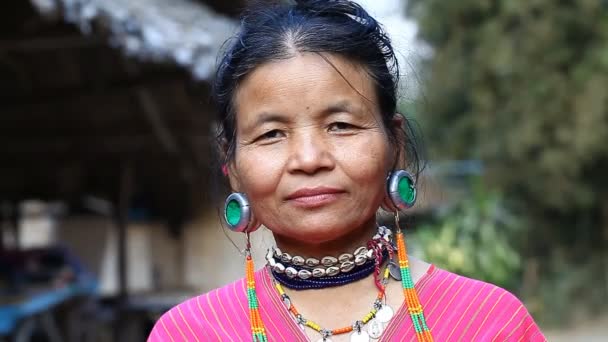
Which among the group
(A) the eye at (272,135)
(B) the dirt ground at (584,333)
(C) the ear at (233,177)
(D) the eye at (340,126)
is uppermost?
(D) the eye at (340,126)

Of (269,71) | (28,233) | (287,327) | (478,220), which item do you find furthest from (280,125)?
(28,233)

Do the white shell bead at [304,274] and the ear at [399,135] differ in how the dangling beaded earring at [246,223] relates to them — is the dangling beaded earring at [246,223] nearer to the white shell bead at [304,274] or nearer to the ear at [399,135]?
the white shell bead at [304,274]

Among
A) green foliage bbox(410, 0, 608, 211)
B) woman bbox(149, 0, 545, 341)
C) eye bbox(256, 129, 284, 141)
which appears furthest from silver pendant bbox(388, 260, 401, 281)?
green foliage bbox(410, 0, 608, 211)

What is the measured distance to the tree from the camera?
14.2m

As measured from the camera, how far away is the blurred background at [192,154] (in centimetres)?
560

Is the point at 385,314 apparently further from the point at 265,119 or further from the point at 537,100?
the point at 537,100

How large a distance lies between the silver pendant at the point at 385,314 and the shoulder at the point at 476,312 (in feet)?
0.20

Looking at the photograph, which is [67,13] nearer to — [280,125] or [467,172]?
[280,125]

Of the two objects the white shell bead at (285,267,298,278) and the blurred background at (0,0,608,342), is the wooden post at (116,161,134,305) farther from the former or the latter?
the white shell bead at (285,267,298,278)

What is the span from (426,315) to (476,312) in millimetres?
85

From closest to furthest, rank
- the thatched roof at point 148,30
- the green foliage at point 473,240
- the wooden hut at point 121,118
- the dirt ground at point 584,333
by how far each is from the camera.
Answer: the thatched roof at point 148,30, the wooden hut at point 121,118, the green foliage at point 473,240, the dirt ground at point 584,333

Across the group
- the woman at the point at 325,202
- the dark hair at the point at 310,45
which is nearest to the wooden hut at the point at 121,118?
the dark hair at the point at 310,45

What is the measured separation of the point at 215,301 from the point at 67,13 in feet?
11.2

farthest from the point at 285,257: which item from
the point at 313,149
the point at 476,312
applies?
the point at 476,312
